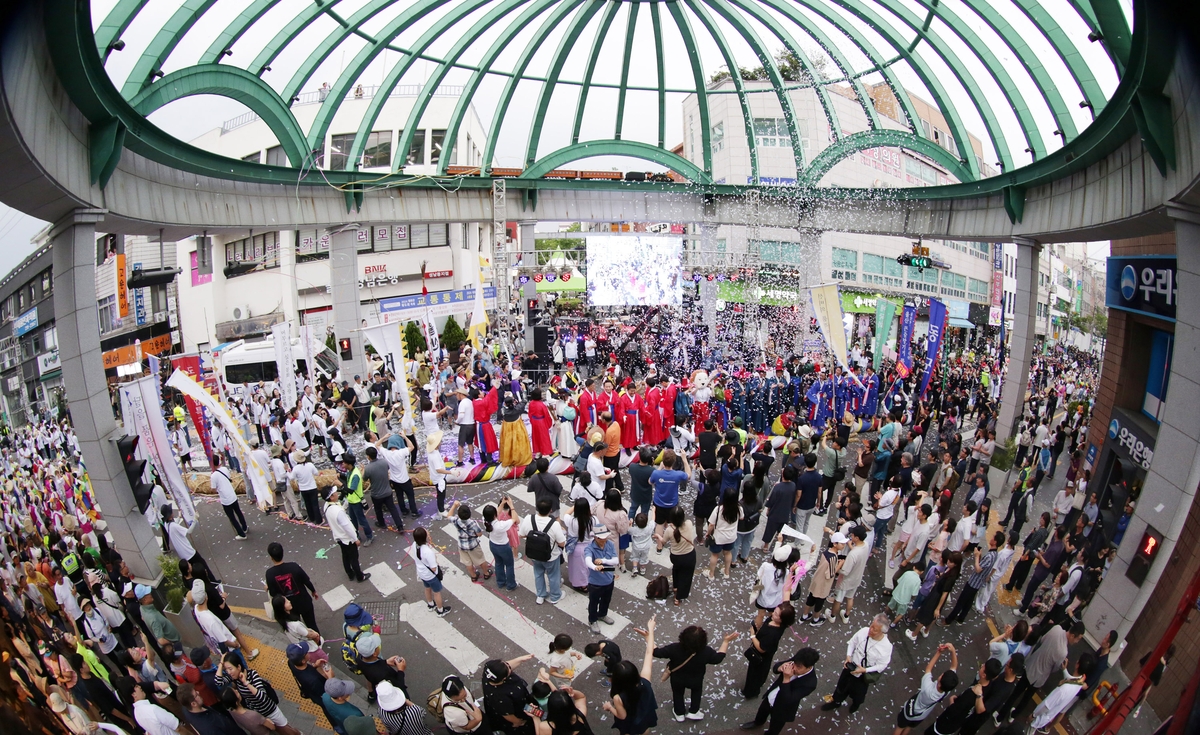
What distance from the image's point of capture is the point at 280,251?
29.4 meters

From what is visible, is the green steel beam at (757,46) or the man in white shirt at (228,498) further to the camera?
the green steel beam at (757,46)

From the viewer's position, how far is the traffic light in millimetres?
6537

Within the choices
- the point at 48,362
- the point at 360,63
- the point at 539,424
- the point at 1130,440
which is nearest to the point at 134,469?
the point at 48,362

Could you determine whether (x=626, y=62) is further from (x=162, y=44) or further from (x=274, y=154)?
(x=274, y=154)

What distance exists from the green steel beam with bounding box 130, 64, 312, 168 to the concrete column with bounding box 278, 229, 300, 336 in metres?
18.9

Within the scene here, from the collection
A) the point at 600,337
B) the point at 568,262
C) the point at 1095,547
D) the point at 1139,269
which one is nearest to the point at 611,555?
the point at 1095,547

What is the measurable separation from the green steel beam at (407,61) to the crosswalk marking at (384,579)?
1002 cm

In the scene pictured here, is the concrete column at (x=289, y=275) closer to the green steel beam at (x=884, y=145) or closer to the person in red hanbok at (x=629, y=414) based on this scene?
the person in red hanbok at (x=629, y=414)

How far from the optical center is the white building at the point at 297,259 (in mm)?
29734

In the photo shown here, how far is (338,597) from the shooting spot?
22.6ft

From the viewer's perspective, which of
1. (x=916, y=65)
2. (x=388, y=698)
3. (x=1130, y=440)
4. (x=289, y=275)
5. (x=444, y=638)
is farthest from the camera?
(x=289, y=275)

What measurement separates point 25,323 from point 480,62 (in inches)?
498

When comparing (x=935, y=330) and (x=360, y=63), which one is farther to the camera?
(x=360, y=63)

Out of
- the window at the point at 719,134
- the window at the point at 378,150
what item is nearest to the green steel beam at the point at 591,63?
the window at the point at 719,134
